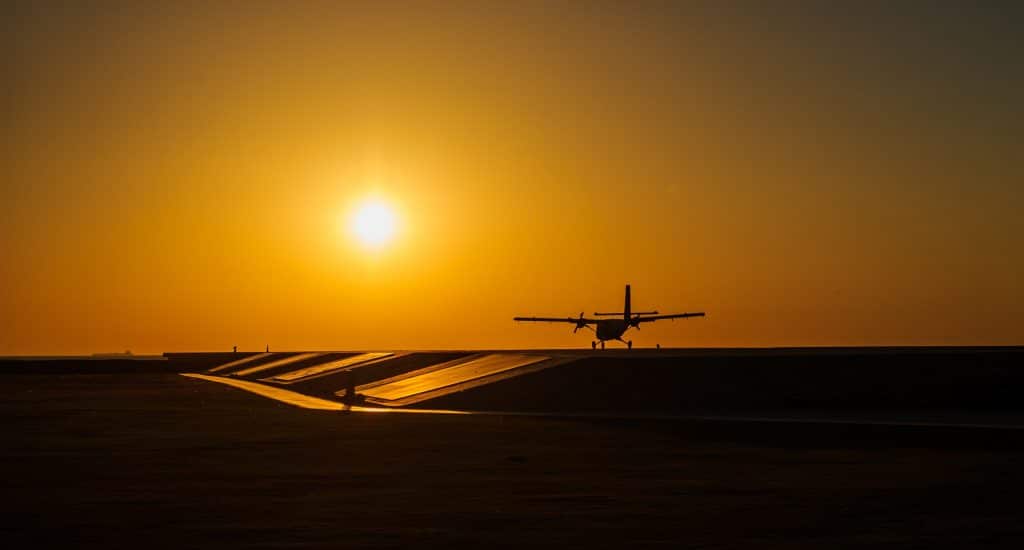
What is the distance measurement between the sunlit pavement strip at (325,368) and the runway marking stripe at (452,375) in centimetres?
2348

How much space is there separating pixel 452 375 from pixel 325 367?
138ft

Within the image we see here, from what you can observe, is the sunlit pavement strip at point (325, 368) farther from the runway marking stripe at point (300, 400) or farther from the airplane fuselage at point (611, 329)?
the airplane fuselage at point (611, 329)

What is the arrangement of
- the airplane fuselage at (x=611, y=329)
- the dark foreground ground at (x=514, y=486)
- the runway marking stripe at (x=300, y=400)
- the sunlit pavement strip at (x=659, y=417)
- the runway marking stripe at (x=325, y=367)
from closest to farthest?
1. the dark foreground ground at (x=514, y=486)
2. the sunlit pavement strip at (x=659, y=417)
3. the runway marking stripe at (x=300, y=400)
4. the runway marking stripe at (x=325, y=367)
5. the airplane fuselage at (x=611, y=329)

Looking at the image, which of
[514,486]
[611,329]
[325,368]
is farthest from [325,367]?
[514,486]

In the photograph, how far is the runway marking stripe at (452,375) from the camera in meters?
81.2

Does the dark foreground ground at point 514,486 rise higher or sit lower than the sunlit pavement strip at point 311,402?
lower

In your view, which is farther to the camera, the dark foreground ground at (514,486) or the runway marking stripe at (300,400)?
the runway marking stripe at (300,400)

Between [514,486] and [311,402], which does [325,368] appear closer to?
[311,402]

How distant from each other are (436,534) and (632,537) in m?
3.25

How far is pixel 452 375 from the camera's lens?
87.6 m

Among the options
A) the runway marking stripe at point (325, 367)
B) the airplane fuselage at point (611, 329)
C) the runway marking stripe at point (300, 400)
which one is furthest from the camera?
the airplane fuselage at point (611, 329)

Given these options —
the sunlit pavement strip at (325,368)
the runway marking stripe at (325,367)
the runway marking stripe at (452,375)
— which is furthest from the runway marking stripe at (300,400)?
the runway marking stripe at (325,367)

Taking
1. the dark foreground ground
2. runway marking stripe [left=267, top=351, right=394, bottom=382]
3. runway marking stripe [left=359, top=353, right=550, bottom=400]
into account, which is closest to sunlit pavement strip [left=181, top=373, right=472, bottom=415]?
runway marking stripe [left=359, top=353, right=550, bottom=400]

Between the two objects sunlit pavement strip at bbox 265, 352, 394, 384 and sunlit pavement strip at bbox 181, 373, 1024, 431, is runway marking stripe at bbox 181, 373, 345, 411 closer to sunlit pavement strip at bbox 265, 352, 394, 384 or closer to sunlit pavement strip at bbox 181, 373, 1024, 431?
sunlit pavement strip at bbox 181, 373, 1024, 431
